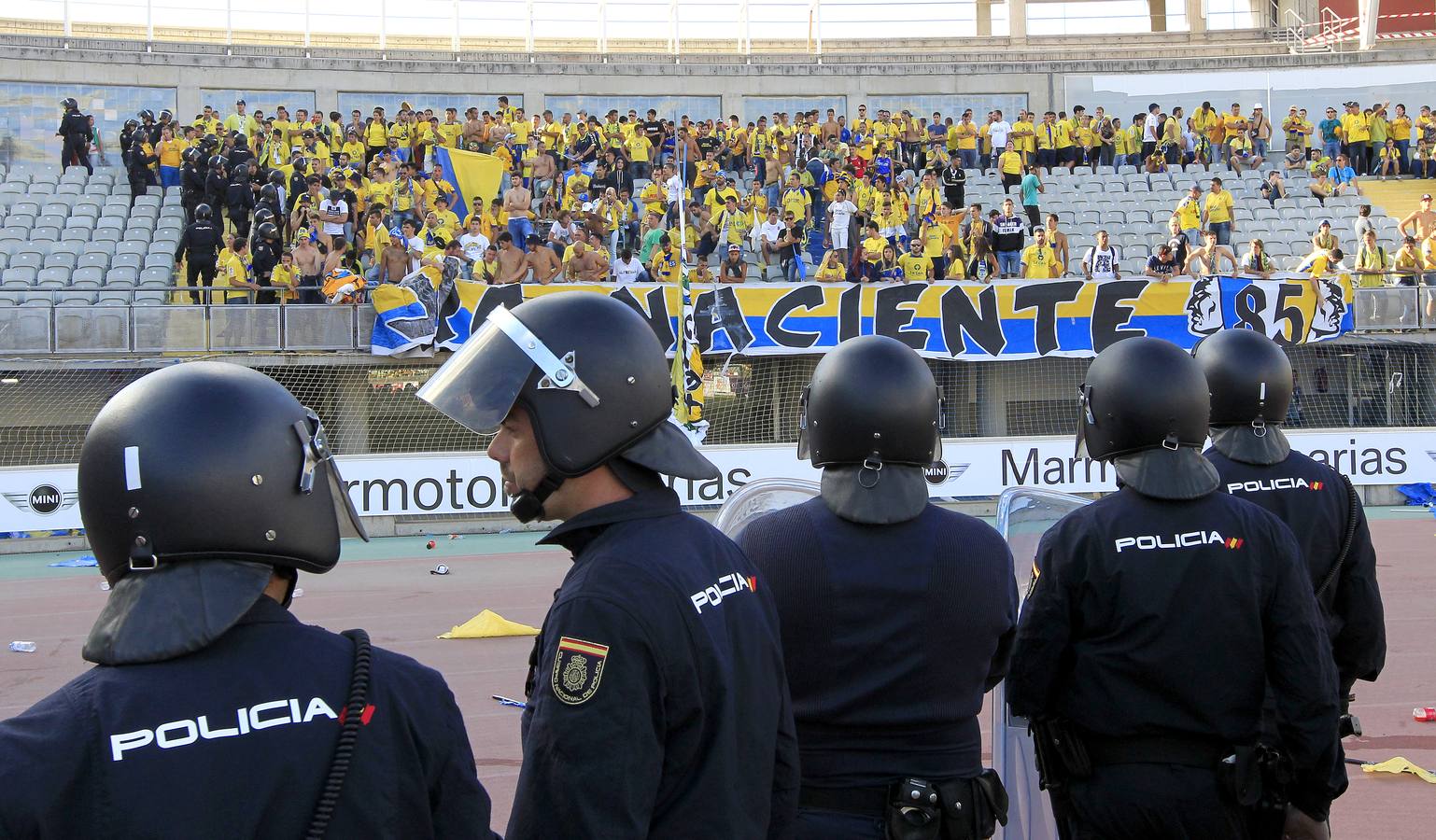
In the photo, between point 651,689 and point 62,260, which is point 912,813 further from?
point 62,260

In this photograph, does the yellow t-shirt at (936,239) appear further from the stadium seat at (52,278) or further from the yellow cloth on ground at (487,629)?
the stadium seat at (52,278)

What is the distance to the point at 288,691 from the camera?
73.2 inches

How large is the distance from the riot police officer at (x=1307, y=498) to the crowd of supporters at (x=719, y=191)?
12994 mm

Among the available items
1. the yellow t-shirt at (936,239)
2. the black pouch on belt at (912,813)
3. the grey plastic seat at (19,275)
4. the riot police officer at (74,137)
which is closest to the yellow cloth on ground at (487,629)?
the black pouch on belt at (912,813)

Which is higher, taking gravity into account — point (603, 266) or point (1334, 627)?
point (603, 266)

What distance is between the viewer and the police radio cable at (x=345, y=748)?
1816mm

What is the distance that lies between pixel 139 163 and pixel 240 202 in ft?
13.7

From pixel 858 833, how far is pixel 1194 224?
21.6 m

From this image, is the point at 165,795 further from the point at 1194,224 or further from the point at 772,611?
the point at 1194,224

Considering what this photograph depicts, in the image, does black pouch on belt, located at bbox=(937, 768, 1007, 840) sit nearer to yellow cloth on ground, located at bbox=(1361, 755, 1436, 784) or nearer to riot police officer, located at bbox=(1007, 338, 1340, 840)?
riot police officer, located at bbox=(1007, 338, 1340, 840)

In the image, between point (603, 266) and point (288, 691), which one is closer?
point (288, 691)

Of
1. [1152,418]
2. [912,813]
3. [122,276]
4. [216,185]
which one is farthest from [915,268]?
[912,813]

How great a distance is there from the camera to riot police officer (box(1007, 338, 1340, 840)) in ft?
11.8

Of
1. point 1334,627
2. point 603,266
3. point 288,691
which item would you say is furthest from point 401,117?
point 288,691
